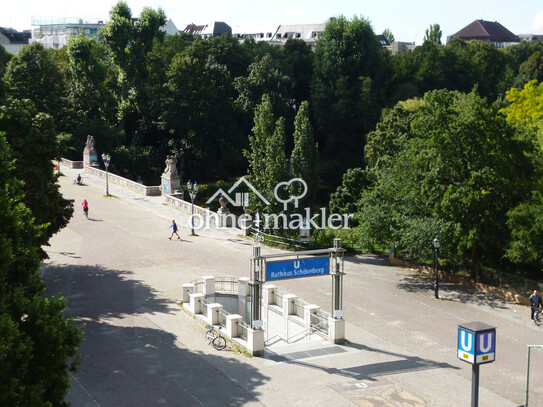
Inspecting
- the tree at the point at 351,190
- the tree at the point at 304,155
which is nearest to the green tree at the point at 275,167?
the tree at the point at 304,155

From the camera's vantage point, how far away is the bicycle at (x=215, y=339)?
23234 millimetres

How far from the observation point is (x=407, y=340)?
2456 cm

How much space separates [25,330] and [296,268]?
11.1m

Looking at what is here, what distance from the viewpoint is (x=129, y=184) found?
176 feet

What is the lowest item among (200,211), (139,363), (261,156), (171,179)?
(139,363)

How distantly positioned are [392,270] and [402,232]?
11.4ft

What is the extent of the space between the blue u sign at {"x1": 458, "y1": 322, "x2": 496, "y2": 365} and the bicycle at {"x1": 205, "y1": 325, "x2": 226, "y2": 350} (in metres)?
10.1

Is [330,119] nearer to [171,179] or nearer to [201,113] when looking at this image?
[201,113]

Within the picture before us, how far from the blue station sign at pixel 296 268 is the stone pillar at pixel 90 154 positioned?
41.4m

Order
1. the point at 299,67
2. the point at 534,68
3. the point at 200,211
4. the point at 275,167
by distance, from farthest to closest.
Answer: the point at 534,68 < the point at 299,67 < the point at 200,211 < the point at 275,167

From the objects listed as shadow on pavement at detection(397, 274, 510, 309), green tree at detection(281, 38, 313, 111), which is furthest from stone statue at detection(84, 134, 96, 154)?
shadow on pavement at detection(397, 274, 510, 309)


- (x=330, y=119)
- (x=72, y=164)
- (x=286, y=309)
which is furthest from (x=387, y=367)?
(x=330, y=119)

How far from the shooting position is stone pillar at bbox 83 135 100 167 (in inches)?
2395

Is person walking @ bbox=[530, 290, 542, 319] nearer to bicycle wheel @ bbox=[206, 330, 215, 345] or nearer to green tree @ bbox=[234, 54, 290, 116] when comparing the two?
bicycle wheel @ bbox=[206, 330, 215, 345]
